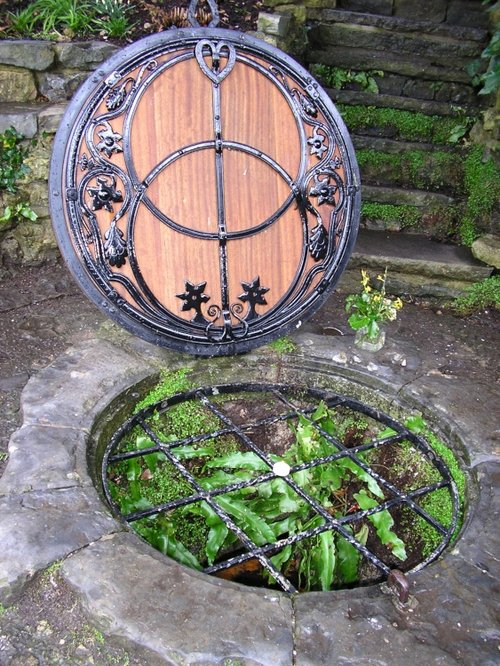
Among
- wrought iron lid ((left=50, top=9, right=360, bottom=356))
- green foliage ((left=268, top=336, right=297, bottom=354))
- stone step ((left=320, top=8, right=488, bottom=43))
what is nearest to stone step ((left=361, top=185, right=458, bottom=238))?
stone step ((left=320, top=8, right=488, bottom=43))

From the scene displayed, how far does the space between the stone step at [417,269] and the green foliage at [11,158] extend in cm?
207

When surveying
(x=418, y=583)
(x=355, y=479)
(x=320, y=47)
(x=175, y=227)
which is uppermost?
(x=320, y=47)

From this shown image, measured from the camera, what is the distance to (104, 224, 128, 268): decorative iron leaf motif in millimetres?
2623

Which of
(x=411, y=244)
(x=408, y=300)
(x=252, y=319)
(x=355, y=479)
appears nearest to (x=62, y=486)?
(x=252, y=319)

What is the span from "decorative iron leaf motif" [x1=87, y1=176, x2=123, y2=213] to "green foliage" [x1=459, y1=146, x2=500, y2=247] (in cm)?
252

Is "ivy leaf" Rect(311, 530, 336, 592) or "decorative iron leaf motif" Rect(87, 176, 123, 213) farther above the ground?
"decorative iron leaf motif" Rect(87, 176, 123, 213)

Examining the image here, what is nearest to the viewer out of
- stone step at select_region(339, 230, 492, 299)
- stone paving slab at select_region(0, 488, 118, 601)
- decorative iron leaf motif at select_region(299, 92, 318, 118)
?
stone paving slab at select_region(0, 488, 118, 601)

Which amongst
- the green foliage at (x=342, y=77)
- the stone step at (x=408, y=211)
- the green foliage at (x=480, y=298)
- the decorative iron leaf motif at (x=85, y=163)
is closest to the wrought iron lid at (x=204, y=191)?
the decorative iron leaf motif at (x=85, y=163)

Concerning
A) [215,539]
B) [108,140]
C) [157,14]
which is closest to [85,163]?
[108,140]

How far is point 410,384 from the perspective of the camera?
2.95 meters

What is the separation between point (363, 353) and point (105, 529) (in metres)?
1.60

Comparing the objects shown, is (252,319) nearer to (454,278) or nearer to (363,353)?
(363,353)

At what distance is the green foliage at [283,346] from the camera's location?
10.3 ft

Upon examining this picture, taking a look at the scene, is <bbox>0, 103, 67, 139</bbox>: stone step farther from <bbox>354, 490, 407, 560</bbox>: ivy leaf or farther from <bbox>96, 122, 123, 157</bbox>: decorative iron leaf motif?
<bbox>354, 490, 407, 560</bbox>: ivy leaf
